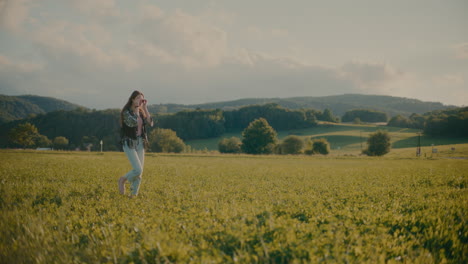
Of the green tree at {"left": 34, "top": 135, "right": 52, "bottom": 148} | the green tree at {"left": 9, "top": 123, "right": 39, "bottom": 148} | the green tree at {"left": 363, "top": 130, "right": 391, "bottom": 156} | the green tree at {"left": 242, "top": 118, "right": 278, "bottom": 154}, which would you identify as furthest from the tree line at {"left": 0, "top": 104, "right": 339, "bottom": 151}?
the green tree at {"left": 363, "top": 130, "right": 391, "bottom": 156}

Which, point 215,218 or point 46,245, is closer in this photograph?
point 46,245

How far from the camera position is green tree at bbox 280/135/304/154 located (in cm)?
9269

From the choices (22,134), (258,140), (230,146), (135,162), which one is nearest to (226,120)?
(230,146)

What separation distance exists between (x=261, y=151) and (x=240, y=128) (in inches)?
3109

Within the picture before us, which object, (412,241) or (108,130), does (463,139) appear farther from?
(108,130)

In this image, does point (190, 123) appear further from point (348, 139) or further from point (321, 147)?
point (348, 139)

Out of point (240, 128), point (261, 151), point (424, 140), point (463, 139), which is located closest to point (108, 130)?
point (240, 128)

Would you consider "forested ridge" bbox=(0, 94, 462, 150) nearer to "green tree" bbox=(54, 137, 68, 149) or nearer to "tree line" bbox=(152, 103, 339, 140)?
"tree line" bbox=(152, 103, 339, 140)

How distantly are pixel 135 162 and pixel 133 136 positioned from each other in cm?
94

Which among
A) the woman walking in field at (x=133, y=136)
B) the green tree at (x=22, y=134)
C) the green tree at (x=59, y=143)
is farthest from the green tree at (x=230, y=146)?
the woman walking in field at (x=133, y=136)

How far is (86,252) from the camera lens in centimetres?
407

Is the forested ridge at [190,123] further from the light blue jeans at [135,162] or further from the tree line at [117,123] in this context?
the light blue jeans at [135,162]

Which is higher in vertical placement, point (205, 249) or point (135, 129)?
point (135, 129)

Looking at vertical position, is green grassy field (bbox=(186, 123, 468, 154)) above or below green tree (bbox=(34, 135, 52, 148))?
above
